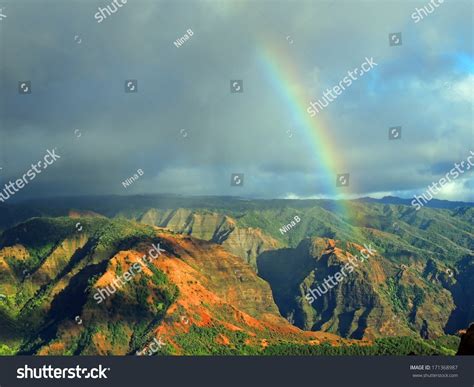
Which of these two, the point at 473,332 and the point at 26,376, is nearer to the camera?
the point at 26,376

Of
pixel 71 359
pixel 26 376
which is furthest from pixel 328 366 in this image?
pixel 26 376

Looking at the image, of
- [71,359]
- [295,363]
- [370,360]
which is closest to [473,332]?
[370,360]

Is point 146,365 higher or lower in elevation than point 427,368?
higher

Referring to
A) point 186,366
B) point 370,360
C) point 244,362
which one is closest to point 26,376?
point 186,366

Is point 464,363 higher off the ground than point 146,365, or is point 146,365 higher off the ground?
point 146,365

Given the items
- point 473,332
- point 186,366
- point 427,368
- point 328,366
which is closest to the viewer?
point 186,366

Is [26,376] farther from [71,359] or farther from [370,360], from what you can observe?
[370,360]

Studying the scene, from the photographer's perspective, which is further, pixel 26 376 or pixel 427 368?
pixel 427 368

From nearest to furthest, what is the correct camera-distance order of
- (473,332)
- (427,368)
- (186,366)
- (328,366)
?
(186,366) < (328,366) < (427,368) < (473,332)

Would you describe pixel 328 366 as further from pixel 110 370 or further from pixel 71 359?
pixel 71 359
